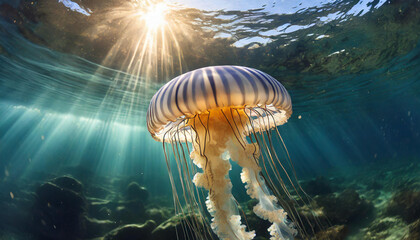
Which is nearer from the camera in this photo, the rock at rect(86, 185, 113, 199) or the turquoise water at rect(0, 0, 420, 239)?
the turquoise water at rect(0, 0, 420, 239)

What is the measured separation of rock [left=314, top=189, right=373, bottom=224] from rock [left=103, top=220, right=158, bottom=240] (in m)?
4.87

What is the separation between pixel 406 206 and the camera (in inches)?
206

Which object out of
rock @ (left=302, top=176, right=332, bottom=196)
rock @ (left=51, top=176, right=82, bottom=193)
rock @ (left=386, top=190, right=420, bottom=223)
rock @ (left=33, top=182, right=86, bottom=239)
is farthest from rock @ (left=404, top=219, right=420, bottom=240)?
rock @ (left=51, top=176, right=82, bottom=193)

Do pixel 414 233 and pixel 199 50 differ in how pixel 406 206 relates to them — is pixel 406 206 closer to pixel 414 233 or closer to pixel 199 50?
pixel 414 233

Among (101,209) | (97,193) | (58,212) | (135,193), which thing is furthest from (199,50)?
(97,193)

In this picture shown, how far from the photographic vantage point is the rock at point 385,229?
4.39m

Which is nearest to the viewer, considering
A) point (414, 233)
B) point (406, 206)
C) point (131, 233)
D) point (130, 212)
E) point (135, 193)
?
point (414, 233)

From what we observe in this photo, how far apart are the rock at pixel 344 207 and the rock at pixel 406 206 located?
83cm

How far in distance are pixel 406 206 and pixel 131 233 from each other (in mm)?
6587

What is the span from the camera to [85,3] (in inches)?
169

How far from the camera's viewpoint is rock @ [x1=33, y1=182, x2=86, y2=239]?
7270 mm

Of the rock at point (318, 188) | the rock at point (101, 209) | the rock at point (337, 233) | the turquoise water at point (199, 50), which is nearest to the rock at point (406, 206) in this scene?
the turquoise water at point (199, 50)

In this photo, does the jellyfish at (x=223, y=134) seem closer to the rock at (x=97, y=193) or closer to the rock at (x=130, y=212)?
the rock at (x=130, y=212)

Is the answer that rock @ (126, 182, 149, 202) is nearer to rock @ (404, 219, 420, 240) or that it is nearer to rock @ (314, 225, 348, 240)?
rock @ (314, 225, 348, 240)
